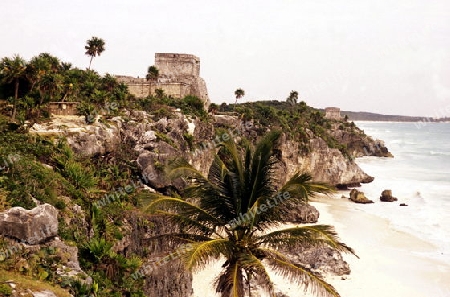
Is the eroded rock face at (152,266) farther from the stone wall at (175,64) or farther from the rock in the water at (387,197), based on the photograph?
the stone wall at (175,64)

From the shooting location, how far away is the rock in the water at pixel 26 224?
9.69 m

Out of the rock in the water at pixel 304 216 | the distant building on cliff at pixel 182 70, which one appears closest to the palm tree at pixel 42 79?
the rock in the water at pixel 304 216

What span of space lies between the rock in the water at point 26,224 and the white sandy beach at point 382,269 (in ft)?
35.8

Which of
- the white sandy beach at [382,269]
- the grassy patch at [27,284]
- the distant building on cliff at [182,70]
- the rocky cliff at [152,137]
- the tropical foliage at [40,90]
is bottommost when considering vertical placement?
the white sandy beach at [382,269]

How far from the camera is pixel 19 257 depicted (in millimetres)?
9352

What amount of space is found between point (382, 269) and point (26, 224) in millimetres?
21184

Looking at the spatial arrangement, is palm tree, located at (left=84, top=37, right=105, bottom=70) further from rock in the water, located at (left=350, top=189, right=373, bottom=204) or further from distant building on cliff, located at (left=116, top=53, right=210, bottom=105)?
rock in the water, located at (left=350, top=189, right=373, bottom=204)

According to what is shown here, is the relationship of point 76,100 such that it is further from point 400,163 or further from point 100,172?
point 400,163

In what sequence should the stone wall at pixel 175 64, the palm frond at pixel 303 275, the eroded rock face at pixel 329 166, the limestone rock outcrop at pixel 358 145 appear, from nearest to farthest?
the palm frond at pixel 303 275
the stone wall at pixel 175 64
the eroded rock face at pixel 329 166
the limestone rock outcrop at pixel 358 145

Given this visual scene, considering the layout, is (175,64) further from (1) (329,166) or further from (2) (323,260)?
(2) (323,260)

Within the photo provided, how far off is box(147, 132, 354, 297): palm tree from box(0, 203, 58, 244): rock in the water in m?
3.25

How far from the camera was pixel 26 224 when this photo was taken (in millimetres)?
9758

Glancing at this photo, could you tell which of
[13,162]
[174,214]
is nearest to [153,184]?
[13,162]

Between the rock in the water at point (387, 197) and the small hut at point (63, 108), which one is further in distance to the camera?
the rock in the water at point (387, 197)
